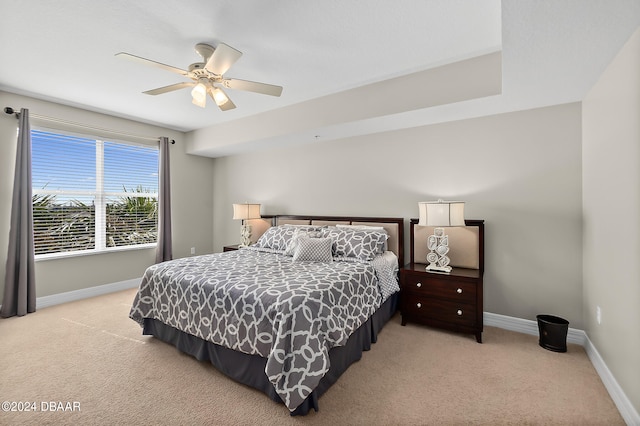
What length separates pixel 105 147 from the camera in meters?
4.20

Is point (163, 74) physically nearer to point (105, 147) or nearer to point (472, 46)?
point (105, 147)

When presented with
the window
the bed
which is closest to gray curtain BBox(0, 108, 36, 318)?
the window

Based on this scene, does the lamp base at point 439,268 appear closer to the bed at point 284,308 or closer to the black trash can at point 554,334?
the bed at point 284,308

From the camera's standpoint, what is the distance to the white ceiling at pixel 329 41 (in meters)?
1.70

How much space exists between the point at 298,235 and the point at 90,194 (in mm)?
3077

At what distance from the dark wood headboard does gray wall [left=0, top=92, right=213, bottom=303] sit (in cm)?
132

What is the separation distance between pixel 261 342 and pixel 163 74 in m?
2.72

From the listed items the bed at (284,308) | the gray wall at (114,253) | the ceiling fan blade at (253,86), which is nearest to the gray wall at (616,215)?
the bed at (284,308)

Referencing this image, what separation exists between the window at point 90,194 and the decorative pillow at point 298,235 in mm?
2699

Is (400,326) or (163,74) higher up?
(163,74)

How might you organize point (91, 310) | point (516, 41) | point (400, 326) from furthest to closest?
point (91, 310) < point (400, 326) < point (516, 41)

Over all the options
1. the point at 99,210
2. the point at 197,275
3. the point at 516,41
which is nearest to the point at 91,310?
the point at 99,210

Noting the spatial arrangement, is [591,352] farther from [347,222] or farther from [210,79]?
[210,79]

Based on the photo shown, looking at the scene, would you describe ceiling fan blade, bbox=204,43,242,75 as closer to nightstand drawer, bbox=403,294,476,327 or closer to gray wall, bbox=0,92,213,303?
nightstand drawer, bbox=403,294,476,327
